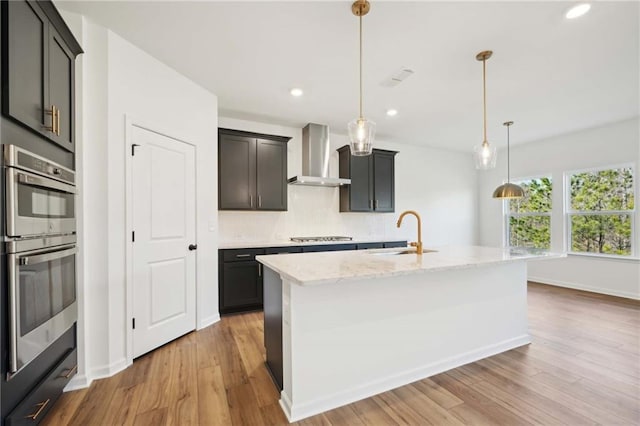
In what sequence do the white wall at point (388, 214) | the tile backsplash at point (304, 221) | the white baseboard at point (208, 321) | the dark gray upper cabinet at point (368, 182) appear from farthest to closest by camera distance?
the dark gray upper cabinet at point (368, 182) < the white wall at point (388, 214) < the tile backsplash at point (304, 221) < the white baseboard at point (208, 321)

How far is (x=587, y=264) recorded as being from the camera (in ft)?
15.7

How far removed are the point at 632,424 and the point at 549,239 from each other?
4.45 m

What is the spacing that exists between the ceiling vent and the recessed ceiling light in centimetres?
119

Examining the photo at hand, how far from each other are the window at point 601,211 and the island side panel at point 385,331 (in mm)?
3427

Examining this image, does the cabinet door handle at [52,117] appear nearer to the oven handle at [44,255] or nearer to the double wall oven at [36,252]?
the double wall oven at [36,252]

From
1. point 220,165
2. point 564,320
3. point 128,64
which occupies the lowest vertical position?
point 564,320

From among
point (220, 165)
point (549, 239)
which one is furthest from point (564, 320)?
point (220, 165)

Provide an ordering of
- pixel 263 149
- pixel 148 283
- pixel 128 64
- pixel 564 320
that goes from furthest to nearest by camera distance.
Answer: pixel 263 149 → pixel 564 320 → pixel 148 283 → pixel 128 64

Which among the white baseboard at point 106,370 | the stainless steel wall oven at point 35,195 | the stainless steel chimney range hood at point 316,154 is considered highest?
the stainless steel chimney range hood at point 316,154

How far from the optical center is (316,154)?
14.9ft

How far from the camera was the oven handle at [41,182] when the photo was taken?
55.8 inches

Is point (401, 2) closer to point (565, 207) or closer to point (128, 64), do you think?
point (128, 64)

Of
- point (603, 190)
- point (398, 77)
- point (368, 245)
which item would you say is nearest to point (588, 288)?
point (603, 190)

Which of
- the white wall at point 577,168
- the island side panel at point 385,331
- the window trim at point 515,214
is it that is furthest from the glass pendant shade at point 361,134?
the window trim at point 515,214
